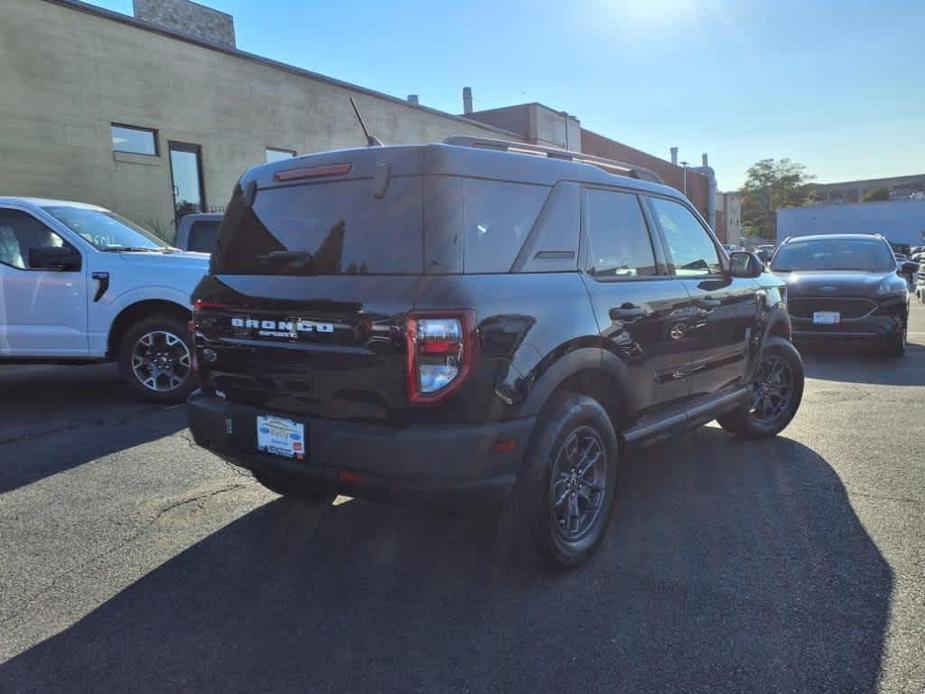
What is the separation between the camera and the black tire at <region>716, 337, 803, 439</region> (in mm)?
5156

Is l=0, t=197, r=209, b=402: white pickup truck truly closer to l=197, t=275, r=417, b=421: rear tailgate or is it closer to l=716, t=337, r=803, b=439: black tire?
l=197, t=275, r=417, b=421: rear tailgate

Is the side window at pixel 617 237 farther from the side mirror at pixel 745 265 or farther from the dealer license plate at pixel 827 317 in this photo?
the dealer license plate at pixel 827 317

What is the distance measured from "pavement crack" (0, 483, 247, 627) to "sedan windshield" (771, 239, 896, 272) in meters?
8.82

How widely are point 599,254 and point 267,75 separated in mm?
14304

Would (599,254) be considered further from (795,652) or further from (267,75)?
(267,75)

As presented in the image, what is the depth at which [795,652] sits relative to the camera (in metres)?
2.52

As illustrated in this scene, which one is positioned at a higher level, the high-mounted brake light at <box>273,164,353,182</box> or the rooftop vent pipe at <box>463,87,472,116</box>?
the rooftop vent pipe at <box>463,87,472,116</box>

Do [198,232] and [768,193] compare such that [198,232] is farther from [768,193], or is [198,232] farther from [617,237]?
[768,193]

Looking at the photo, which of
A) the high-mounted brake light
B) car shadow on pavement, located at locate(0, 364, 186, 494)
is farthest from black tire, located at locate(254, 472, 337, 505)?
car shadow on pavement, located at locate(0, 364, 186, 494)

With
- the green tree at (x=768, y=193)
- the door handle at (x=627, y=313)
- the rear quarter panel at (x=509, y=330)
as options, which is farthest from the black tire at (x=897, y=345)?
the green tree at (x=768, y=193)

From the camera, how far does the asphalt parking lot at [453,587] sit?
8.06 feet

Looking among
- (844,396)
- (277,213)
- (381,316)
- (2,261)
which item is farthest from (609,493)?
(2,261)

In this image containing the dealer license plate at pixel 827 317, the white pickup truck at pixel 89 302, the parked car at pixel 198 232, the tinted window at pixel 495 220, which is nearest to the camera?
the tinted window at pixel 495 220

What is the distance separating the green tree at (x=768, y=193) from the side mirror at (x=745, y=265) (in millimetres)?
110512
